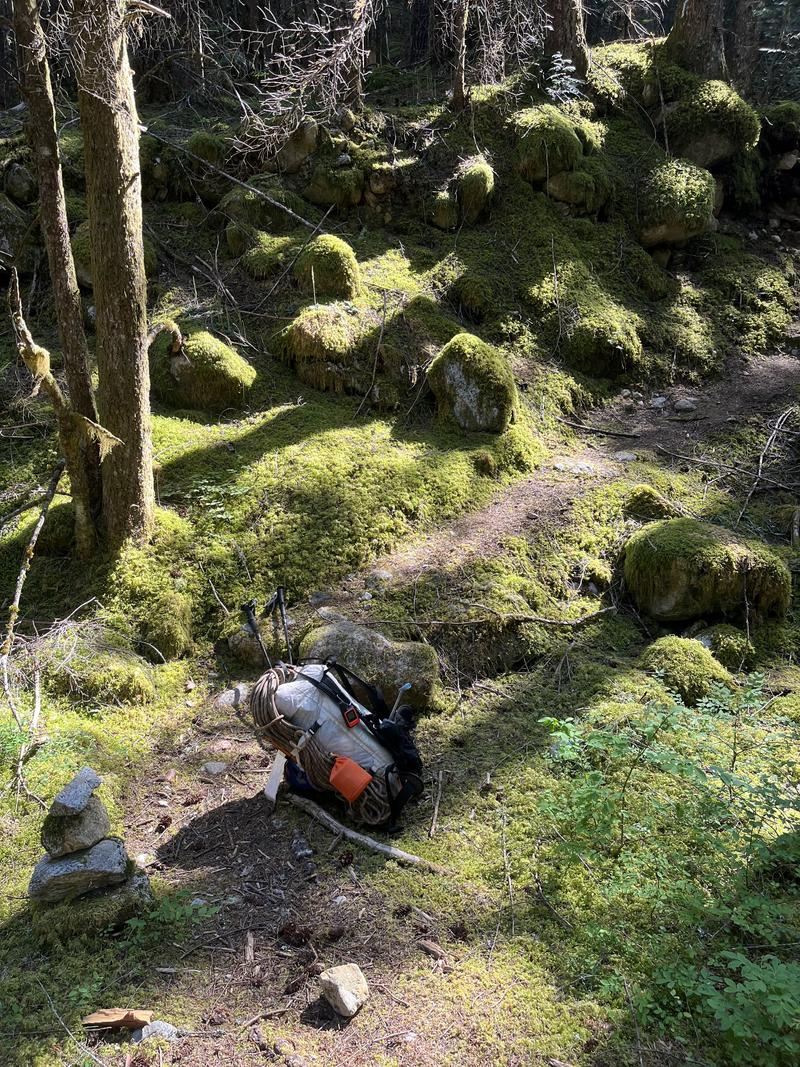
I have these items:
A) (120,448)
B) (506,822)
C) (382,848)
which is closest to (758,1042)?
(506,822)

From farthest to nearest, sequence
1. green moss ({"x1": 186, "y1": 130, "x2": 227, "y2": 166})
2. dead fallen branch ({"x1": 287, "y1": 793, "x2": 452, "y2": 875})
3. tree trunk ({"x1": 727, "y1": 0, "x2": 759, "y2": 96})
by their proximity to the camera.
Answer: tree trunk ({"x1": 727, "y1": 0, "x2": 759, "y2": 96})
green moss ({"x1": 186, "y1": 130, "x2": 227, "y2": 166})
dead fallen branch ({"x1": 287, "y1": 793, "x2": 452, "y2": 875})

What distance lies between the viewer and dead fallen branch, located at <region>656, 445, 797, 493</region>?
24.7ft

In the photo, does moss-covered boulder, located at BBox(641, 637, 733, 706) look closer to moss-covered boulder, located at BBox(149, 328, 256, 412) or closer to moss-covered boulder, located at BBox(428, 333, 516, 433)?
moss-covered boulder, located at BBox(428, 333, 516, 433)

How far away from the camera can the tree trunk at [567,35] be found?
10.9m

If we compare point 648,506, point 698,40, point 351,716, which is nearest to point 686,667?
point 648,506

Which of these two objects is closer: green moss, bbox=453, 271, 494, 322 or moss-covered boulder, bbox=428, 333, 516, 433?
moss-covered boulder, bbox=428, 333, 516, 433

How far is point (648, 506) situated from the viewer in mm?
7051

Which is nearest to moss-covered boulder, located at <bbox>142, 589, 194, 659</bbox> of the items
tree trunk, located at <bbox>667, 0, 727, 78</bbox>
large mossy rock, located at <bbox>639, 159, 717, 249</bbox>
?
large mossy rock, located at <bbox>639, 159, 717, 249</bbox>

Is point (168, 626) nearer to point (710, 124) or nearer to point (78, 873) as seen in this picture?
point (78, 873)

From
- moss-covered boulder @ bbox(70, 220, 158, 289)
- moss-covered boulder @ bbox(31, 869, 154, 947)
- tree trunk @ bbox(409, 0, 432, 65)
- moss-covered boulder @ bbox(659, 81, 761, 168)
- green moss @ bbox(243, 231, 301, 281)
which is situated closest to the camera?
moss-covered boulder @ bbox(31, 869, 154, 947)

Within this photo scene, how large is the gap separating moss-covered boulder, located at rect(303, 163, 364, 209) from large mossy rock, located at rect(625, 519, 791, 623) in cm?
681

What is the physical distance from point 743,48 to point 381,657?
13.7 metres

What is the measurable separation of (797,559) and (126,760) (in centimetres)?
602

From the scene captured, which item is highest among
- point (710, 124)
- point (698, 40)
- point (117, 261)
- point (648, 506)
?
point (698, 40)
